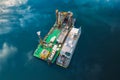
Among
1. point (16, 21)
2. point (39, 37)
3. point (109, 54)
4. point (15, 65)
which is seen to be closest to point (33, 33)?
point (39, 37)

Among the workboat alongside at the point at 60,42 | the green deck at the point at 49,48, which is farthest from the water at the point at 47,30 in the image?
the workboat alongside at the point at 60,42

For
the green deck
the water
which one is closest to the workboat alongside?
the green deck

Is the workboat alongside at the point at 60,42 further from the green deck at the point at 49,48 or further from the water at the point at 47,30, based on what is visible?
the water at the point at 47,30

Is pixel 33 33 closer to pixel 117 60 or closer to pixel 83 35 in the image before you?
pixel 83 35

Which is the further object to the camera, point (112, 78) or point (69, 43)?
point (69, 43)

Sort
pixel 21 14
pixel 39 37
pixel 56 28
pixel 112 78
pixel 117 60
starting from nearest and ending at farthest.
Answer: pixel 112 78 < pixel 117 60 < pixel 39 37 < pixel 56 28 < pixel 21 14

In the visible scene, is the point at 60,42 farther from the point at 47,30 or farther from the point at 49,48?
the point at 47,30

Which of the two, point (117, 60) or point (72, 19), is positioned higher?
point (72, 19)
